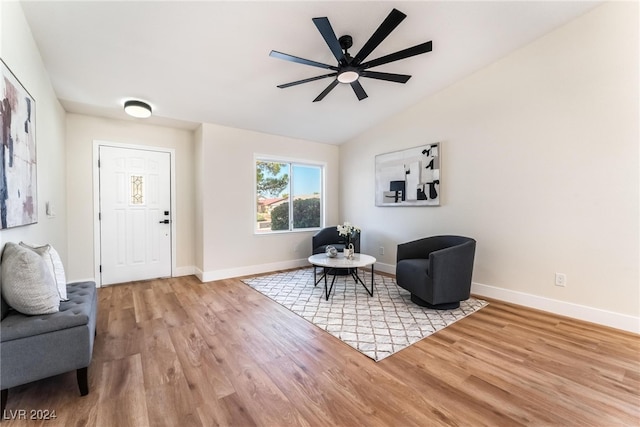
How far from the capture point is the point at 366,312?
2.95m

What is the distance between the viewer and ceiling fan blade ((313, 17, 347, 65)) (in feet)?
6.34

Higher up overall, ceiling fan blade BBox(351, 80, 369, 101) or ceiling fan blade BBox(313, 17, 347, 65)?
ceiling fan blade BBox(313, 17, 347, 65)

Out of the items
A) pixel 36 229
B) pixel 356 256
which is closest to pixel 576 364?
pixel 356 256

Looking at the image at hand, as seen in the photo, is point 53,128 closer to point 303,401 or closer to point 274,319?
point 274,319

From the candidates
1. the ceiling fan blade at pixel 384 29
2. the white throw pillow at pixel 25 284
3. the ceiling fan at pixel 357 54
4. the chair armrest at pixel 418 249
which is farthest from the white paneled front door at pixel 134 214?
the chair armrest at pixel 418 249

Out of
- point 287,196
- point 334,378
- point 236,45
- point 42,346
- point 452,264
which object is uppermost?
point 236,45

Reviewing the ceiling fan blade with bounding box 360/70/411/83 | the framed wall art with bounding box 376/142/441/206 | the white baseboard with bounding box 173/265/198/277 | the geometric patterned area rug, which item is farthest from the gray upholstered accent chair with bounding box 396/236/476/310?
the white baseboard with bounding box 173/265/198/277

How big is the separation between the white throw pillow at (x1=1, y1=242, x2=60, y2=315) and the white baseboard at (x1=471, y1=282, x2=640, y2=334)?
167 inches

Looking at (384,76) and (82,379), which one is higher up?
(384,76)

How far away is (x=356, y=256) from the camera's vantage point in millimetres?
3785

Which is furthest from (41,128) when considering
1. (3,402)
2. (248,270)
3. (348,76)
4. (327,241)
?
(327,241)

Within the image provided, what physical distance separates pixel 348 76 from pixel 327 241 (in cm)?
289

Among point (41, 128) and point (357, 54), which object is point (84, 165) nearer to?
point (41, 128)

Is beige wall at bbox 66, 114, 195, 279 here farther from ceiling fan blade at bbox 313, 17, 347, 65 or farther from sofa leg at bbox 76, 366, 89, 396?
ceiling fan blade at bbox 313, 17, 347, 65
